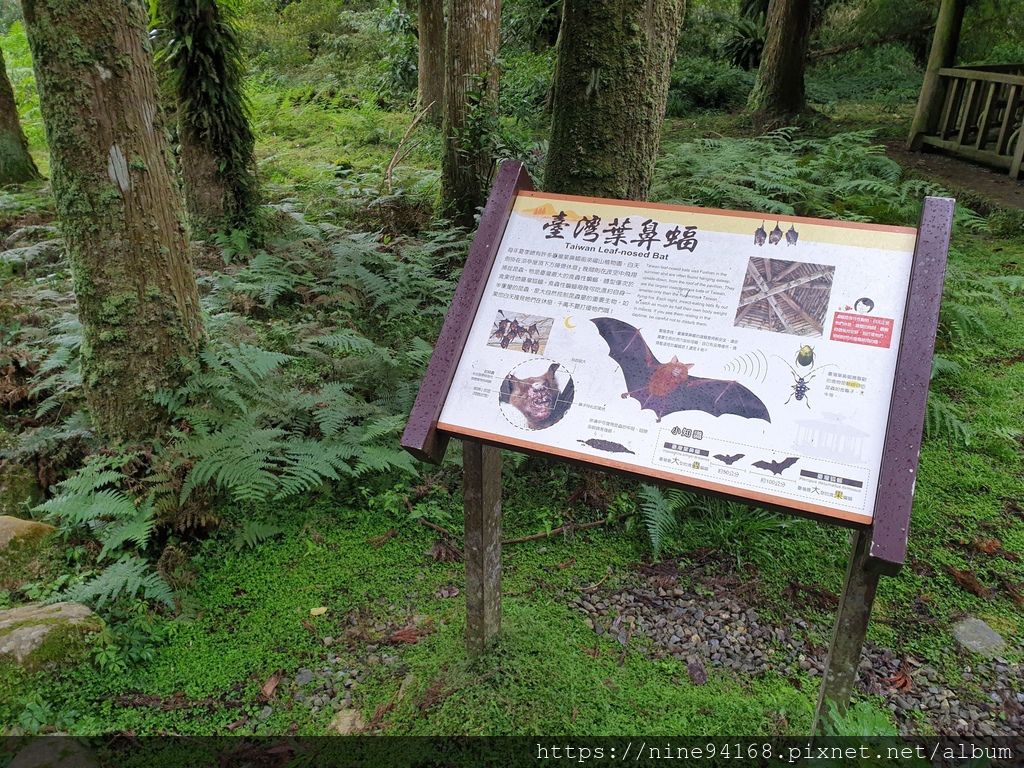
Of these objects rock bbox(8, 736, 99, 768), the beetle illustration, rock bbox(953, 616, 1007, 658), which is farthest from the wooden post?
rock bbox(8, 736, 99, 768)

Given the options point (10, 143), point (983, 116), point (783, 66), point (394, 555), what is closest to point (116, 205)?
point (394, 555)

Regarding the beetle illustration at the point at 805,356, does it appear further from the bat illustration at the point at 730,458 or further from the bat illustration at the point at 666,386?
the bat illustration at the point at 730,458

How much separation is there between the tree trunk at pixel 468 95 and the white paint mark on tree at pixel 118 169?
11.4 feet

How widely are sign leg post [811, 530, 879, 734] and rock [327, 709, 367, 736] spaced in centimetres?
161

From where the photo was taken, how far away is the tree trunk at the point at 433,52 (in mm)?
10289

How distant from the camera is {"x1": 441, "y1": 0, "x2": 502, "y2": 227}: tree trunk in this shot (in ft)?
20.1

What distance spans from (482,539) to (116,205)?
2.37 m

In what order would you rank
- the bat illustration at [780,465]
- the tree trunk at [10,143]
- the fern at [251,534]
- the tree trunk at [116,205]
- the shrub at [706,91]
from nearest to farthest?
the bat illustration at [780,465]
the tree trunk at [116,205]
the fern at [251,534]
the tree trunk at [10,143]
the shrub at [706,91]

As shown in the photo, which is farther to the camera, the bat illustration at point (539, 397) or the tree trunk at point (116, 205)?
the tree trunk at point (116, 205)

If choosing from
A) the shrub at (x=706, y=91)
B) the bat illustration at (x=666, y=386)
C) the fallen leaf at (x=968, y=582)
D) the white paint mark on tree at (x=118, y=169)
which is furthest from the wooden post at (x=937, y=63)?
the white paint mark on tree at (x=118, y=169)

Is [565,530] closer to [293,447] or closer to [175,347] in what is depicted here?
[293,447]

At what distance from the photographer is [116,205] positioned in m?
3.07

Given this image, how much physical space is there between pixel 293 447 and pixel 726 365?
2.35 metres

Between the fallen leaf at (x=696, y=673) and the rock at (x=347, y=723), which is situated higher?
the fallen leaf at (x=696, y=673)
